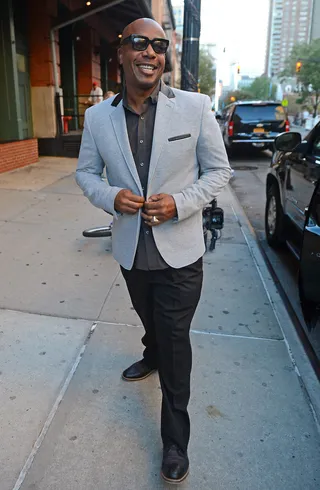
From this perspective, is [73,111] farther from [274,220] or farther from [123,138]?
[123,138]

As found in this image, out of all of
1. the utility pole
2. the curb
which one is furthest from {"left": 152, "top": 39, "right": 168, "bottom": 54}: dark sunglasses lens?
the utility pole

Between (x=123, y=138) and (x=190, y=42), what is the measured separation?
13.8 feet

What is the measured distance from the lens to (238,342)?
335 centimetres

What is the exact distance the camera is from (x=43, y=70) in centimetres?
1196

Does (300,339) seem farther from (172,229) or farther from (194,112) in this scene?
(194,112)

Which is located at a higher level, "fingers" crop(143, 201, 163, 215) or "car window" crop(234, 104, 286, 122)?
"car window" crop(234, 104, 286, 122)

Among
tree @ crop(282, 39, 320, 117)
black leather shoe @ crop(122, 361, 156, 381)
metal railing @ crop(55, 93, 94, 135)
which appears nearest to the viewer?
black leather shoe @ crop(122, 361, 156, 381)

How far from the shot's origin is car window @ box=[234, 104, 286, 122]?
15031 mm

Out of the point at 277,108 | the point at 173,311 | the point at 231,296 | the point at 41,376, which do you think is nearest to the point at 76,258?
the point at 231,296

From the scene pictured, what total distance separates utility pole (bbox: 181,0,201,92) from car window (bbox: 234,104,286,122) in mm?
9768

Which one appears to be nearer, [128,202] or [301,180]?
[128,202]

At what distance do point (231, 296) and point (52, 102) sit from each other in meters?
9.87

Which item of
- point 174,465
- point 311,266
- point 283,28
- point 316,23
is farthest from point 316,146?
point 283,28

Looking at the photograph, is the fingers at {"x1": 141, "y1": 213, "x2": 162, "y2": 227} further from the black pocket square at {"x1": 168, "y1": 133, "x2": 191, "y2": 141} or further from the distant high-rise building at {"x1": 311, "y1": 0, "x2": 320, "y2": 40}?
the distant high-rise building at {"x1": 311, "y1": 0, "x2": 320, "y2": 40}
